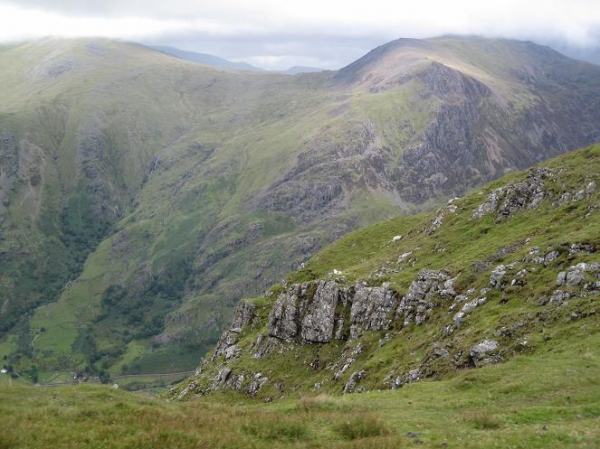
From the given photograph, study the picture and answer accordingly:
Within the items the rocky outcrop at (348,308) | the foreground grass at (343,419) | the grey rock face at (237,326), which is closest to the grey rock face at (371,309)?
the rocky outcrop at (348,308)

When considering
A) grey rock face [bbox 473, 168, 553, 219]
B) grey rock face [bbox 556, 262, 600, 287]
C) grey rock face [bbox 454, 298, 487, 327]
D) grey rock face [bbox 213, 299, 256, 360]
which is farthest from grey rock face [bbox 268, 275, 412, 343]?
grey rock face [bbox 473, 168, 553, 219]

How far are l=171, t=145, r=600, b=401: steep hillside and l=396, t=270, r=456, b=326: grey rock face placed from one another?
17 cm

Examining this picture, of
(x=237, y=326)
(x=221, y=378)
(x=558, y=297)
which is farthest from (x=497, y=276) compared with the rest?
(x=237, y=326)

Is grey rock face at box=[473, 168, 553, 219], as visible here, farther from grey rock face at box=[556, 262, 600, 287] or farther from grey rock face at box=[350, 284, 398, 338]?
grey rock face at box=[556, 262, 600, 287]

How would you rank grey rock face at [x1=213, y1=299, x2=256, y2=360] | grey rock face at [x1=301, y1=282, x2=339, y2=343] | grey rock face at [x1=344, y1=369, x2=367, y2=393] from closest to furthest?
grey rock face at [x1=344, y1=369, x2=367, y2=393]
grey rock face at [x1=301, y1=282, x2=339, y2=343]
grey rock face at [x1=213, y1=299, x2=256, y2=360]

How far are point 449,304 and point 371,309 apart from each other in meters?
15.6

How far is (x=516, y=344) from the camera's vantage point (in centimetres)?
4791

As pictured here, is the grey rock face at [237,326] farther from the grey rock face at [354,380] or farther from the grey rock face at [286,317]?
the grey rock face at [354,380]

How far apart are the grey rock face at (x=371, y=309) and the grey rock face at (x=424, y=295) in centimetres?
259

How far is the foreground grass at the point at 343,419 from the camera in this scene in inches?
960

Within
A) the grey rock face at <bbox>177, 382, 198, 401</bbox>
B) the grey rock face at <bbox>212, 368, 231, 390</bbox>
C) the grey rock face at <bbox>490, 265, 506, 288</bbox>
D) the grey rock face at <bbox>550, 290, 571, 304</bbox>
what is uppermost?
the grey rock face at <bbox>550, 290, 571, 304</bbox>

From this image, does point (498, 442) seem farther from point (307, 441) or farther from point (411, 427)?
point (307, 441)

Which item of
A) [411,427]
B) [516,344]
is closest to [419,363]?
[516,344]

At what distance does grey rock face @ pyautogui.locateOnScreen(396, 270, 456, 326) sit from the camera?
69.8 metres
